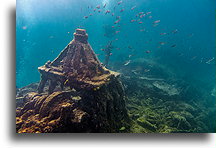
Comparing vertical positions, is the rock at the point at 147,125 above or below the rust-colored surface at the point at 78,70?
below

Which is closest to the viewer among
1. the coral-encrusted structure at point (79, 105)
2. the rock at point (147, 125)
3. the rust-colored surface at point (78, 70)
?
the coral-encrusted structure at point (79, 105)

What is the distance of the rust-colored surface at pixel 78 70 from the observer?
333 centimetres

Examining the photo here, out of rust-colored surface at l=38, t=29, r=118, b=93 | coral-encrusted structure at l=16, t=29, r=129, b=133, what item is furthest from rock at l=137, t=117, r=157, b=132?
rust-colored surface at l=38, t=29, r=118, b=93

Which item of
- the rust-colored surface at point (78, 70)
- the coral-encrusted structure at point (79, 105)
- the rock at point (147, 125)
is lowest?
the rock at point (147, 125)

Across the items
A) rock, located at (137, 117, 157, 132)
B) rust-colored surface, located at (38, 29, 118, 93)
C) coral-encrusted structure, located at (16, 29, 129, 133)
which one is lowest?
rock, located at (137, 117, 157, 132)

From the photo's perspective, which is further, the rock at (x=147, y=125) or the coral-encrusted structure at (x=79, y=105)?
the rock at (x=147, y=125)

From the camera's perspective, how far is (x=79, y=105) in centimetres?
318

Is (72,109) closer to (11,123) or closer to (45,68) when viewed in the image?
(11,123)

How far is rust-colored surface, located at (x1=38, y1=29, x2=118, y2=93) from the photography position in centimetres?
333

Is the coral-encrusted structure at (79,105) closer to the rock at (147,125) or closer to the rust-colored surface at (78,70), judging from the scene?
the rust-colored surface at (78,70)

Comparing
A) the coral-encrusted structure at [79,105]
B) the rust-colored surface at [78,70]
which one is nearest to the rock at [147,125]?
the coral-encrusted structure at [79,105]

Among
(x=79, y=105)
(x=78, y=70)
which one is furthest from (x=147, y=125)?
(x=78, y=70)

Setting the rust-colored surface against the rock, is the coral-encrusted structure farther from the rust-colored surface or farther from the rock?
the rock

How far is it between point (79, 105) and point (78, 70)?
86 cm
